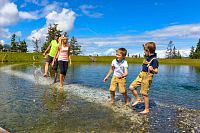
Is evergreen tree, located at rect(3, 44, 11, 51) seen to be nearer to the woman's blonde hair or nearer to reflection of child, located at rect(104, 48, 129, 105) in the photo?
reflection of child, located at rect(104, 48, 129, 105)

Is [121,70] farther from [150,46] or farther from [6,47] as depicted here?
[6,47]

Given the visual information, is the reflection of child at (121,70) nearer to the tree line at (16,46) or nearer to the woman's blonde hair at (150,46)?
the woman's blonde hair at (150,46)

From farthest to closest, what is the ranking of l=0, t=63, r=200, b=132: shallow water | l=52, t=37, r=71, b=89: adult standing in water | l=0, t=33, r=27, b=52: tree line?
l=0, t=33, r=27, b=52: tree line → l=52, t=37, r=71, b=89: adult standing in water → l=0, t=63, r=200, b=132: shallow water

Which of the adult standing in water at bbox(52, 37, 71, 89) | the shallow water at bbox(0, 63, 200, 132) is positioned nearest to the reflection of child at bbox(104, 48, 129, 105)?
the shallow water at bbox(0, 63, 200, 132)

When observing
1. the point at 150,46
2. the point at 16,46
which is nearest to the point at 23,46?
the point at 16,46

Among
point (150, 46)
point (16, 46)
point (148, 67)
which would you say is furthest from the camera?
point (16, 46)

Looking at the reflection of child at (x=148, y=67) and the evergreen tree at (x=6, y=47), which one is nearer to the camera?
the reflection of child at (x=148, y=67)

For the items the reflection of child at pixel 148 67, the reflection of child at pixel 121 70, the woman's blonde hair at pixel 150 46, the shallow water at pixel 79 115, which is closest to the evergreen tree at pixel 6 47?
the shallow water at pixel 79 115

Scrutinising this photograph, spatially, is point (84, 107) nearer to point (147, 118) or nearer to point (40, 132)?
point (147, 118)

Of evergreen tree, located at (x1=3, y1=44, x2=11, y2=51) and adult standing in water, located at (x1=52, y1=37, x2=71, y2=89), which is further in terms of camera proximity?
evergreen tree, located at (x1=3, y1=44, x2=11, y2=51)

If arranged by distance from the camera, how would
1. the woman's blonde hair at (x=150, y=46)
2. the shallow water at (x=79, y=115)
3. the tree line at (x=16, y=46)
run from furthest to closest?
1. the tree line at (x=16, y=46)
2. the woman's blonde hair at (x=150, y=46)
3. the shallow water at (x=79, y=115)

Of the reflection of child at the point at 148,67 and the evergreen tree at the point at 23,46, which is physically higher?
the evergreen tree at the point at 23,46

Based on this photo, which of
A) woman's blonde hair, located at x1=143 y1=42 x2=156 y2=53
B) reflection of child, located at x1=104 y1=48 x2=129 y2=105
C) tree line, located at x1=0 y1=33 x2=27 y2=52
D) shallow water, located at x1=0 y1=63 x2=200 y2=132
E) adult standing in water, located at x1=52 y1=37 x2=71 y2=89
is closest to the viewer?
shallow water, located at x1=0 y1=63 x2=200 y2=132

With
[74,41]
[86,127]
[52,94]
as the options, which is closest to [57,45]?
[52,94]
